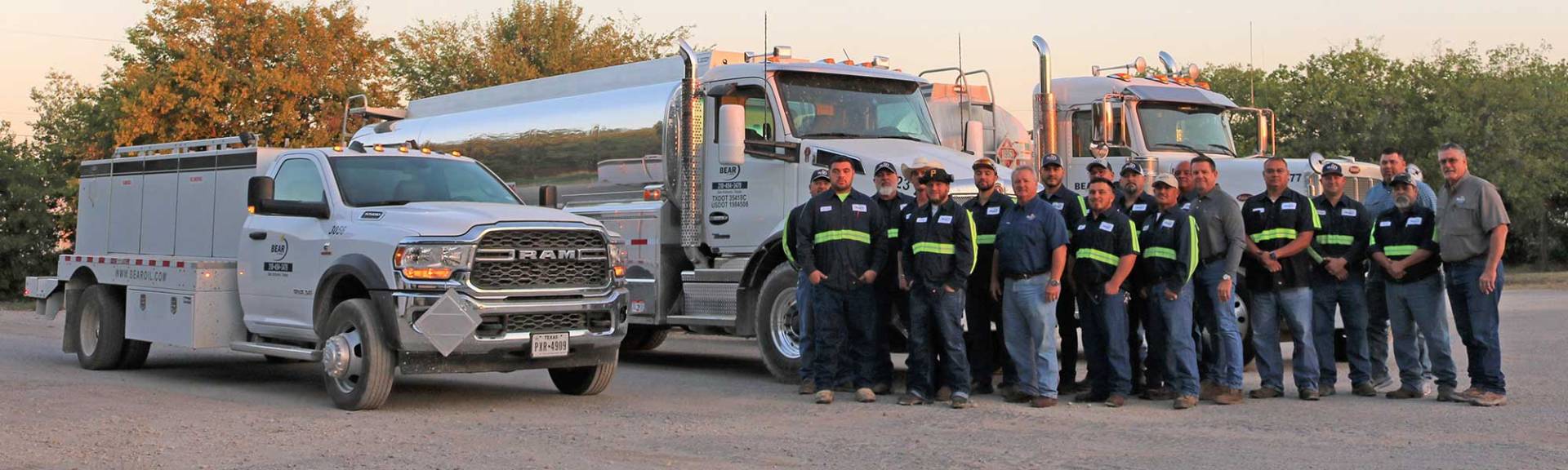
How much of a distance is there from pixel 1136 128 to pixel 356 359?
28.0ft

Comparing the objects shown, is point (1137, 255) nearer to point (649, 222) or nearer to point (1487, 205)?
point (1487, 205)

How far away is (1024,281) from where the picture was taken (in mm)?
10453

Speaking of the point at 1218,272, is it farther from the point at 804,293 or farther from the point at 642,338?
the point at 642,338

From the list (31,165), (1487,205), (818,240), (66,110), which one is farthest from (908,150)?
(66,110)

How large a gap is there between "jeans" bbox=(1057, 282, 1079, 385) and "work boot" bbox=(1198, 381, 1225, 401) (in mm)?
961

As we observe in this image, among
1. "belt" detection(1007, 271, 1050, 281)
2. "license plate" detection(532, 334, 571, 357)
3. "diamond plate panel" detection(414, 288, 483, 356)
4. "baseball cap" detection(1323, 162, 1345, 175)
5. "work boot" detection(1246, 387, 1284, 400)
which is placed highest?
"baseball cap" detection(1323, 162, 1345, 175)

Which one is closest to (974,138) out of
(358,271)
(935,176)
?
(935,176)

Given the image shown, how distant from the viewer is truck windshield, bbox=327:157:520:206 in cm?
1098

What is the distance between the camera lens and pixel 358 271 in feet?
33.0

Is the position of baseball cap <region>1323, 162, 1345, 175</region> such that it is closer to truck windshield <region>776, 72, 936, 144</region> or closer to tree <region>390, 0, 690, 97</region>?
truck windshield <region>776, 72, 936, 144</region>

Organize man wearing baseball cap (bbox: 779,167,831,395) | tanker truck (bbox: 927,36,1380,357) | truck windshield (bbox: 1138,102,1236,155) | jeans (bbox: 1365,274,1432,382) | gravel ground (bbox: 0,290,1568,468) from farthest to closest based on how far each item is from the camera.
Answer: truck windshield (bbox: 1138,102,1236,155) < tanker truck (bbox: 927,36,1380,357) < man wearing baseball cap (bbox: 779,167,831,395) < jeans (bbox: 1365,274,1432,382) < gravel ground (bbox: 0,290,1568,468)

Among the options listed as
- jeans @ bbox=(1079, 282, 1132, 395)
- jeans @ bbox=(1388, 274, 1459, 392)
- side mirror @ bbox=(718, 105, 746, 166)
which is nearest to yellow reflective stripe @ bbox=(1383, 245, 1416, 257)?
jeans @ bbox=(1388, 274, 1459, 392)

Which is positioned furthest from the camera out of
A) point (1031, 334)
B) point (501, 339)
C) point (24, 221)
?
point (24, 221)

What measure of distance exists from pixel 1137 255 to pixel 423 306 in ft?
16.2
